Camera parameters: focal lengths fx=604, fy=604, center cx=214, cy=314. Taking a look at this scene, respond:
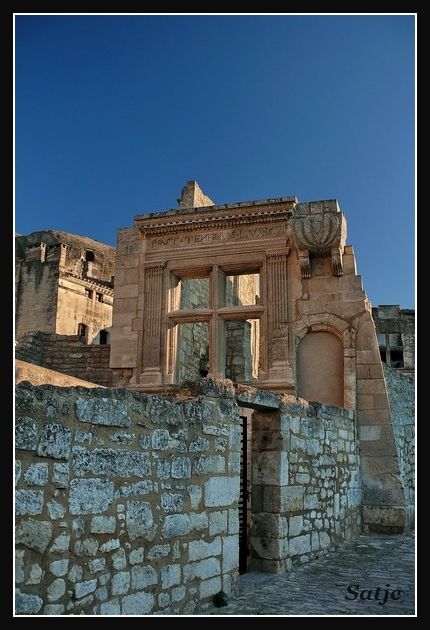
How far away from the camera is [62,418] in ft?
11.5

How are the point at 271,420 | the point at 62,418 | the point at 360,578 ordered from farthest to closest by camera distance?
the point at 271,420 → the point at 360,578 → the point at 62,418

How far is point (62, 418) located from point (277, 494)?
11.1 feet

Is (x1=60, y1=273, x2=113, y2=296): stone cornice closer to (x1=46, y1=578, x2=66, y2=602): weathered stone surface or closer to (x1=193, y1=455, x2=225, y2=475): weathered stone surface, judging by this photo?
(x1=193, y1=455, x2=225, y2=475): weathered stone surface

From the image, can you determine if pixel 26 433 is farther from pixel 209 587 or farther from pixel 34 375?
pixel 34 375

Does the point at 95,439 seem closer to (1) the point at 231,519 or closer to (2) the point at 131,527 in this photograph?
(2) the point at 131,527

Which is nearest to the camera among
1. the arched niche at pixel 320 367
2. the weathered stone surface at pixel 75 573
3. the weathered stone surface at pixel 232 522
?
the weathered stone surface at pixel 75 573

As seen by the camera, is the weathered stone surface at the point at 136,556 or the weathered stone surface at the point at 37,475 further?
the weathered stone surface at the point at 136,556

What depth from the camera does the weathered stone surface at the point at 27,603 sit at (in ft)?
10.2

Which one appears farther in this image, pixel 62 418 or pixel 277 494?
pixel 277 494

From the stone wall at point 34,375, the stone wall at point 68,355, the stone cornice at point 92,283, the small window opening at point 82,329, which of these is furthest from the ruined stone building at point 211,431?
the stone cornice at point 92,283

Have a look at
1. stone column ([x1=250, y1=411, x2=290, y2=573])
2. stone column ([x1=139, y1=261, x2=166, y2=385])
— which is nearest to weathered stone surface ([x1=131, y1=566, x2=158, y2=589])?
stone column ([x1=250, y1=411, x2=290, y2=573])

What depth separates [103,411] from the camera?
3.79m

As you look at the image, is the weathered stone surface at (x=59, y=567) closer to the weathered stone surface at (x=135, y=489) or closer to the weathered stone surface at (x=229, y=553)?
the weathered stone surface at (x=135, y=489)

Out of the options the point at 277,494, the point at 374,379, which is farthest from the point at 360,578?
the point at 374,379
